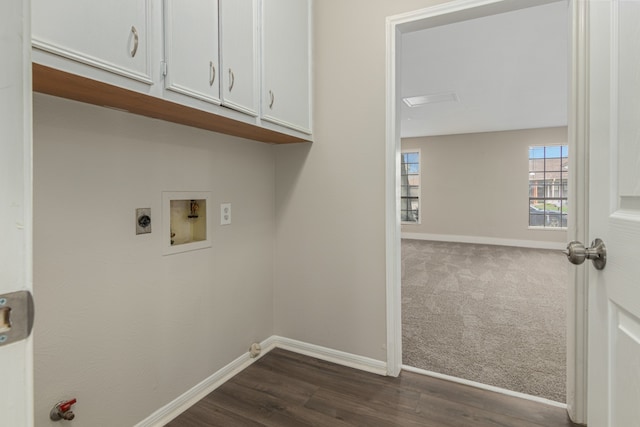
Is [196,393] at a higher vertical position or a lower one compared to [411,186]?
lower

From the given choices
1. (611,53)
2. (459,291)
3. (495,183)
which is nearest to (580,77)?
(611,53)

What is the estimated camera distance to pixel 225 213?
2.02 metres

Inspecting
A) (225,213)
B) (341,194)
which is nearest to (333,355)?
(341,194)

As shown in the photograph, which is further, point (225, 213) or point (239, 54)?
point (225, 213)

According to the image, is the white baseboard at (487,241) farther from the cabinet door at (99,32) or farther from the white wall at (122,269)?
the cabinet door at (99,32)

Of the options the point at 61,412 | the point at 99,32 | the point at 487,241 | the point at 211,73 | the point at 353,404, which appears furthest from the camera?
the point at 487,241

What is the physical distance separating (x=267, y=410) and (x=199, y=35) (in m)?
1.84

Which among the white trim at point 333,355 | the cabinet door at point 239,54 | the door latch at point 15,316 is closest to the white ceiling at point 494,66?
the cabinet door at point 239,54

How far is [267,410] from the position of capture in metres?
1.73

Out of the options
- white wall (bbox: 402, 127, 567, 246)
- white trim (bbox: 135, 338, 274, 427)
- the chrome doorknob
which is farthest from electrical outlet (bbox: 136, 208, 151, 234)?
white wall (bbox: 402, 127, 567, 246)

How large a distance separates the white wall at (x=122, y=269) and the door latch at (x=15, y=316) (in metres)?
0.98

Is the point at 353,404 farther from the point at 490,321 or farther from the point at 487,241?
the point at 487,241

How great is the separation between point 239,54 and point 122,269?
1143 mm

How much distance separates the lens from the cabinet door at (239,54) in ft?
4.90
